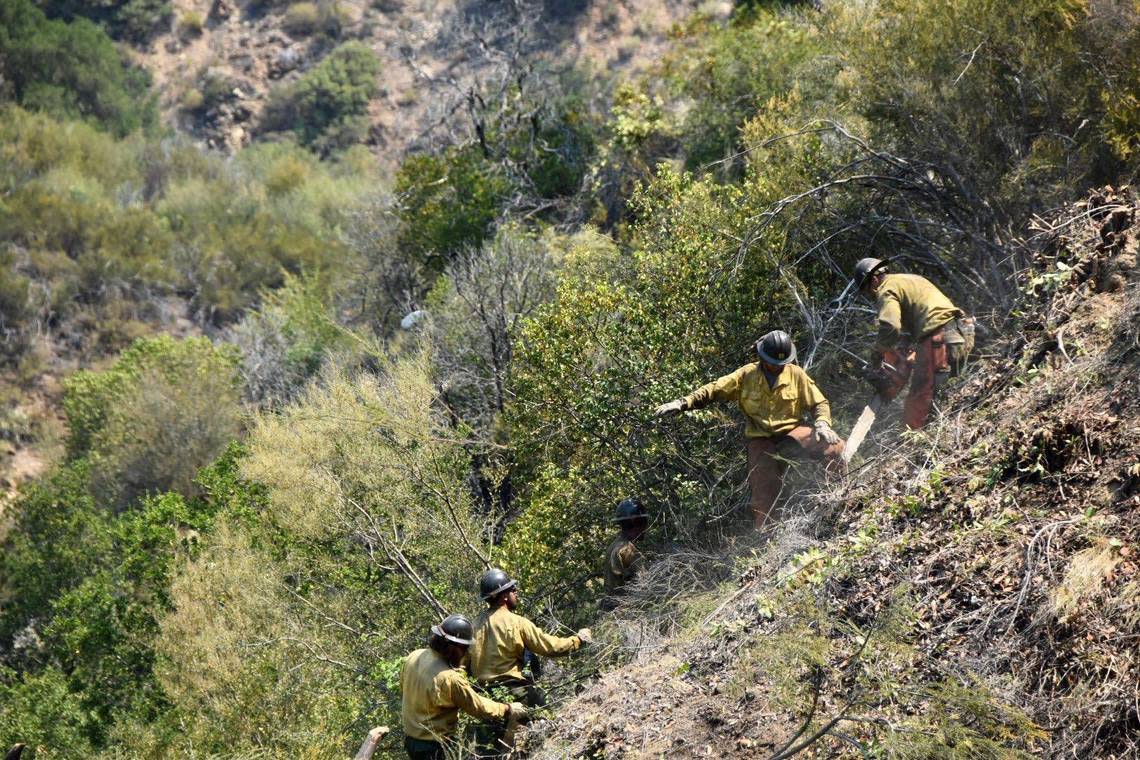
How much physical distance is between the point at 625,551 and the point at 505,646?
1786 mm

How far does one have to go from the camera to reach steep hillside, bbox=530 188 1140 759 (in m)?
6.86

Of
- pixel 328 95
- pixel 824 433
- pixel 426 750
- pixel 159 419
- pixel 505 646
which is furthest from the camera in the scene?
pixel 328 95

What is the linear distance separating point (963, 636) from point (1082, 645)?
Result: 0.67 metres

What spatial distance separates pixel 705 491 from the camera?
35.4 feet

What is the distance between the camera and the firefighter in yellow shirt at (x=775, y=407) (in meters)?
9.41

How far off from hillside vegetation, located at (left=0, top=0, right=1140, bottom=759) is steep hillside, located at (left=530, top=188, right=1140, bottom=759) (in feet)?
0.07

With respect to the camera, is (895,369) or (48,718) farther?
(48,718)

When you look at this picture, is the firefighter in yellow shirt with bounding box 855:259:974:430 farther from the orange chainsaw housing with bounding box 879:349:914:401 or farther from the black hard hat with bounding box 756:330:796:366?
the black hard hat with bounding box 756:330:796:366

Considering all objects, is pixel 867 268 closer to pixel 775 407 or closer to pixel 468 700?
pixel 775 407

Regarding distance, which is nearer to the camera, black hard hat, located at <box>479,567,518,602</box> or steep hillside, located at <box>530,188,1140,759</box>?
steep hillside, located at <box>530,188,1140,759</box>

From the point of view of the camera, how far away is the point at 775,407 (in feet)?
31.4

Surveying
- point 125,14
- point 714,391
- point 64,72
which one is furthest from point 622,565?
point 125,14

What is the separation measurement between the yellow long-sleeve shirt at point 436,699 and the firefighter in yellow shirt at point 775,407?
102 inches

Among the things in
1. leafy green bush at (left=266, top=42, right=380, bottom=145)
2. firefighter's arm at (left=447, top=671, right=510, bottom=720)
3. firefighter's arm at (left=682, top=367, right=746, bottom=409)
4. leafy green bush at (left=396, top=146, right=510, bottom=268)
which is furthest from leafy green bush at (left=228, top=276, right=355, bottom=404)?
leafy green bush at (left=266, top=42, right=380, bottom=145)
